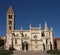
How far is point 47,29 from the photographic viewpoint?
104 m

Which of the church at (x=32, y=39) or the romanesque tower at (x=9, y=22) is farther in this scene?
the romanesque tower at (x=9, y=22)

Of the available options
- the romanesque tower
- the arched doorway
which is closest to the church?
the arched doorway

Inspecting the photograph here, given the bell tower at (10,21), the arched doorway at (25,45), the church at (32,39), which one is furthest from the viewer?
the bell tower at (10,21)

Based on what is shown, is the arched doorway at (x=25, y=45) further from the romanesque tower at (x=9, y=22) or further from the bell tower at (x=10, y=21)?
the bell tower at (x=10, y=21)

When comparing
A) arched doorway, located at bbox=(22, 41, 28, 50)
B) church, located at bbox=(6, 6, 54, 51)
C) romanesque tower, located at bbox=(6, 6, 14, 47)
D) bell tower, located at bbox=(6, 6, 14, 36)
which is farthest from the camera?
bell tower, located at bbox=(6, 6, 14, 36)

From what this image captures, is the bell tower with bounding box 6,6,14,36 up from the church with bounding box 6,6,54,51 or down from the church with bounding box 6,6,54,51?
up

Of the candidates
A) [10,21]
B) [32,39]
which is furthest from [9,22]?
[32,39]

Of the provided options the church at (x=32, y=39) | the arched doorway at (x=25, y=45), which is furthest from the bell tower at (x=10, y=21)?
the arched doorway at (x=25, y=45)

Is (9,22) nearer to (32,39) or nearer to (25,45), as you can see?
(32,39)

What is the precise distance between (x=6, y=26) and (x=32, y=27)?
14585 millimetres

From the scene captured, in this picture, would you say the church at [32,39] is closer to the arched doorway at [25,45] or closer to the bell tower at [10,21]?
the arched doorway at [25,45]

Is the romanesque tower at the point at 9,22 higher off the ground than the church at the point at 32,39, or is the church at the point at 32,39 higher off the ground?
the romanesque tower at the point at 9,22

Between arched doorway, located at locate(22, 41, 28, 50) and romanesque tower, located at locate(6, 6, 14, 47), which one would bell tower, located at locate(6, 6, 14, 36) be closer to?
romanesque tower, located at locate(6, 6, 14, 47)

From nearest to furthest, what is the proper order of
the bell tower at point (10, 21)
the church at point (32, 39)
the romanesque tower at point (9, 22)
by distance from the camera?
the church at point (32, 39) < the romanesque tower at point (9, 22) < the bell tower at point (10, 21)
